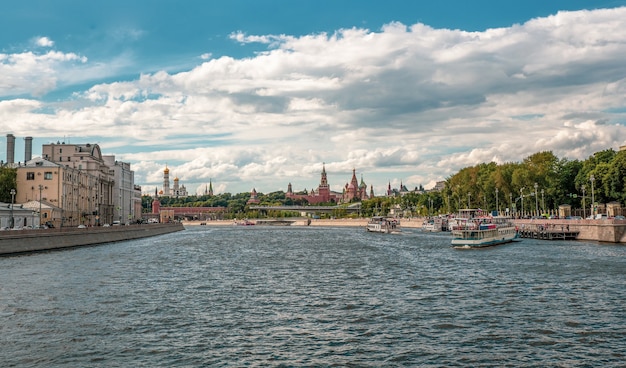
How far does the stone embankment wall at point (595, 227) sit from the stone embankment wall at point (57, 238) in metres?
72.8

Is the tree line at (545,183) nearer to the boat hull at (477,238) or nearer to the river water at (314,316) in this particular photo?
the boat hull at (477,238)

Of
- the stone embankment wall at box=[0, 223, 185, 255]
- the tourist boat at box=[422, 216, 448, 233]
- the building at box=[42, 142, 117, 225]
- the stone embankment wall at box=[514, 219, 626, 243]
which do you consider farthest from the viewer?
the tourist boat at box=[422, 216, 448, 233]

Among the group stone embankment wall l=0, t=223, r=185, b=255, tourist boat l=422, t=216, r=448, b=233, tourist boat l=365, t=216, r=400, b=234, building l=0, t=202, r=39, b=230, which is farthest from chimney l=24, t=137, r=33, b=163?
tourist boat l=422, t=216, r=448, b=233

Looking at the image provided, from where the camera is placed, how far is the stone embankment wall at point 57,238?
6419cm

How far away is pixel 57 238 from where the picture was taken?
76.4m

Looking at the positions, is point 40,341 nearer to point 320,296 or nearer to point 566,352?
point 320,296

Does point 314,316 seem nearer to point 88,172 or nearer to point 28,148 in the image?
point 88,172

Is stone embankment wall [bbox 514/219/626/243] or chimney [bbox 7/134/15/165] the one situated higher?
chimney [bbox 7/134/15/165]

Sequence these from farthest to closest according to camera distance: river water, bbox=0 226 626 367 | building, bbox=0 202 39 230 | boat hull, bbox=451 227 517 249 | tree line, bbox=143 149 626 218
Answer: tree line, bbox=143 149 626 218 → building, bbox=0 202 39 230 → boat hull, bbox=451 227 517 249 → river water, bbox=0 226 626 367

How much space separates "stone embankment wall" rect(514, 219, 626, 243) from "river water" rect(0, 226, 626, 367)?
29.7 metres

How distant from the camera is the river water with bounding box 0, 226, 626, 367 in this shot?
895 inches

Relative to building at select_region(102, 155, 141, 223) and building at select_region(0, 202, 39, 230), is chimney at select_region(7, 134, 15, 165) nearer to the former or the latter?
building at select_region(102, 155, 141, 223)

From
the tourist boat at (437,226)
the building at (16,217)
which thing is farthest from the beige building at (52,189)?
the tourist boat at (437,226)

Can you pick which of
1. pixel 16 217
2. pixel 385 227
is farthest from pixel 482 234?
pixel 16 217
